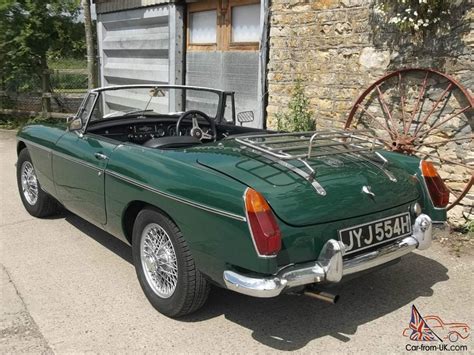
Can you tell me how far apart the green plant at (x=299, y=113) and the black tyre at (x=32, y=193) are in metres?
3.18

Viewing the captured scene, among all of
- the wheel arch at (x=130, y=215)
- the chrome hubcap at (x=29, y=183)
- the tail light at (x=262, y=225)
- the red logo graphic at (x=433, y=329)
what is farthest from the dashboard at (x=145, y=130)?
the red logo graphic at (x=433, y=329)

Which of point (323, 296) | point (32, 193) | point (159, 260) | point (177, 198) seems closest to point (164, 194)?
point (177, 198)

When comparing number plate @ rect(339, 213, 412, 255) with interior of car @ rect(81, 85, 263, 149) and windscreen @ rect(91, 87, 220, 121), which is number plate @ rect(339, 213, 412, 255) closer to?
interior of car @ rect(81, 85, 263, 149)

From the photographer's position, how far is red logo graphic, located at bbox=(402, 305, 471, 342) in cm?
301

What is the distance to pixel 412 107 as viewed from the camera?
545 cm

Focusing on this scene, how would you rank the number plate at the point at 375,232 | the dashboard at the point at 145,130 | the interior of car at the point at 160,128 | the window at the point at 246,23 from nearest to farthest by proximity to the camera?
1. the number plate at the point at 375,232
2. the interior of car at the point at 160,128
3. the dashboard at the point at 145,130
4. the window at the point at 246,23

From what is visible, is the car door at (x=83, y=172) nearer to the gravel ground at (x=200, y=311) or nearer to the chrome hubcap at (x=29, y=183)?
the gravel ground at (x=200, y=311)

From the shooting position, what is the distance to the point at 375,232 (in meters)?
2.98

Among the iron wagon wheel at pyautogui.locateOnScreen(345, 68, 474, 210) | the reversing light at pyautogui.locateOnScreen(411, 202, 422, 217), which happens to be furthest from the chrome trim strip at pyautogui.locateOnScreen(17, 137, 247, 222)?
the iron wagon wheel at pyautogui.locateOnScreen(345, 68, 474, 210)

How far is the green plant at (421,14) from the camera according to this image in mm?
4943

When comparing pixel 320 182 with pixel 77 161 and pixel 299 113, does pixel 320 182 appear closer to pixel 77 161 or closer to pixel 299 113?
pixel 77 161

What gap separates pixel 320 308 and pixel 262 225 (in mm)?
1114

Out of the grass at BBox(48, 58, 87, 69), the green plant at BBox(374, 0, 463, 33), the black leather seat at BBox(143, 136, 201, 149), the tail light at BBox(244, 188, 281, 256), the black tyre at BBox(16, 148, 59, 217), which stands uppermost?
the green plant at BBox(374, 0, 463, 33)

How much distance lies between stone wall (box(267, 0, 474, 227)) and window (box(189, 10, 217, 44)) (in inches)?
61.3
